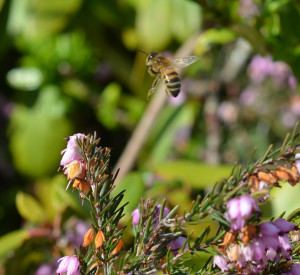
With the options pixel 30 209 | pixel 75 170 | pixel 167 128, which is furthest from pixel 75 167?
pixel 167 128

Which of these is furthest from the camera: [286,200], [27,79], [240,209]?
[27,79]

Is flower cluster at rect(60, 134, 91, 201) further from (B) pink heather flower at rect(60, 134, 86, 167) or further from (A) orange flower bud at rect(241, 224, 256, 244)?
(A) orange flower bud at rect(241, 224, 256, 244)

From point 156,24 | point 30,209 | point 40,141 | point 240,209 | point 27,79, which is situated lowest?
point 40,141

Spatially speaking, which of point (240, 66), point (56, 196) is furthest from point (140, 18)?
point (56, 196)

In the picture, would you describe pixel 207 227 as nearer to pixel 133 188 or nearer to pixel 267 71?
pixel 133 188

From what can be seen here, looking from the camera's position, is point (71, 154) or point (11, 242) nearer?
point (71, 154)

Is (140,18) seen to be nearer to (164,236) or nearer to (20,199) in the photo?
(20,199)

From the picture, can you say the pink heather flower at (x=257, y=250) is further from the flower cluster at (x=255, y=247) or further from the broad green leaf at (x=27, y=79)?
the broad green leaf at (x=27, y=79)

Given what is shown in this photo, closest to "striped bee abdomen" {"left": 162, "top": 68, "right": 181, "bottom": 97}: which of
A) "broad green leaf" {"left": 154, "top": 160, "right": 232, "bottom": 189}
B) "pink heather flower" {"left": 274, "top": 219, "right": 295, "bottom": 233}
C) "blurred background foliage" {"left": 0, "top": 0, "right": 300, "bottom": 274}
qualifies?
"broad green leaf" {"left": 154, "top": 160, "right": 232, "bottom": 189}
